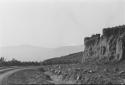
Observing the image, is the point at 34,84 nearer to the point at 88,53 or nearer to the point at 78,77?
the point at 78,77

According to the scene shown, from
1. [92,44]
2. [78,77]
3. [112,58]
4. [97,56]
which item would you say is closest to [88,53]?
[92,44]

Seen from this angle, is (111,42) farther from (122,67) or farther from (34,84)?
(34,84)

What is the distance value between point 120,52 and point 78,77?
10728 mm

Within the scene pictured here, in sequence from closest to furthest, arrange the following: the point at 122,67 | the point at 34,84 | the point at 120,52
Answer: the point at 34,84 < the point at 122,67 < the point at 120,52

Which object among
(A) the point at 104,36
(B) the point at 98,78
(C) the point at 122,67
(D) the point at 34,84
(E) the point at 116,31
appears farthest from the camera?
(A) the point at 104,36

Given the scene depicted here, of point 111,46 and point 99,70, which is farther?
point 111,46

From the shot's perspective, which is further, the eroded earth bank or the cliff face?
the cliff face

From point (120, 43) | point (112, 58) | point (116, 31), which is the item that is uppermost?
point (116, 31)

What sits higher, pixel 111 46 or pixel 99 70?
pixel 111 46

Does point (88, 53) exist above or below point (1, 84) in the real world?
above

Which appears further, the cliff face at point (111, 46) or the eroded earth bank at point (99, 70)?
the cliff face at point (111, 46)

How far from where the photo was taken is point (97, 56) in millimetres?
42312

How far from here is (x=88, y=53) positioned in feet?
162

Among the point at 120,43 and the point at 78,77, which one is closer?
the point at 78,77
